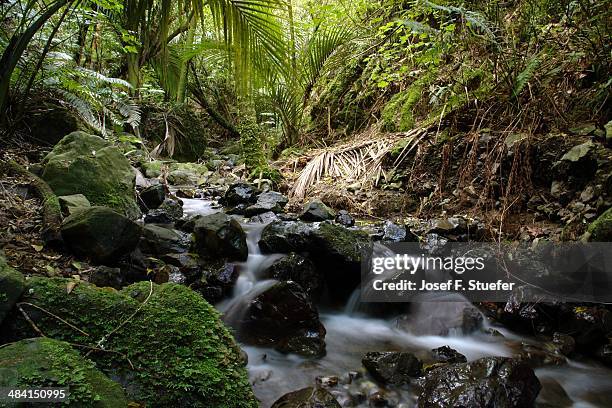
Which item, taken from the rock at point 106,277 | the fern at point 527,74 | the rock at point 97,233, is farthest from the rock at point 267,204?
the fern at point 527,74

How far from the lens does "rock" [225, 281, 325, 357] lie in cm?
285

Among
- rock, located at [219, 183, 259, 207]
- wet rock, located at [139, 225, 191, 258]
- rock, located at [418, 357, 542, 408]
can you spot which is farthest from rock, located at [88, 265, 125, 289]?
rock, located at [219, 183, 259, 207]

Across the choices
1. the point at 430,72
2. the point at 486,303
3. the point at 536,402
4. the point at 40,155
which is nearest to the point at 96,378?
the point at 536,402

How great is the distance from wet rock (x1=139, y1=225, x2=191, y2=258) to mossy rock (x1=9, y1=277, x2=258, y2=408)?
1.66 meters

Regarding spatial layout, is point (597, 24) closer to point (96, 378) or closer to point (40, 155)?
point (96, 378)

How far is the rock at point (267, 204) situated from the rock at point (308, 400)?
3014 mm

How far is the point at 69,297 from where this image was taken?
5.38ft

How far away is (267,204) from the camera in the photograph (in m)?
5.20

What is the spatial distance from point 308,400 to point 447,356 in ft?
4.00

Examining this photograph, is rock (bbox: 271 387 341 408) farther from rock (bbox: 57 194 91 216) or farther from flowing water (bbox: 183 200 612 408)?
rock (bbox: 57 194 91 216)

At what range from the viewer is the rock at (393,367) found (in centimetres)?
243

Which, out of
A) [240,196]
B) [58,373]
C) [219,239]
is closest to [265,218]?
[240,196]

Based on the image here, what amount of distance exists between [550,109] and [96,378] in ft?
13.9

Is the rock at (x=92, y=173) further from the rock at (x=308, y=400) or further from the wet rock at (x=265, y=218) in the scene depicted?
the rock at (x=308, y=400)
